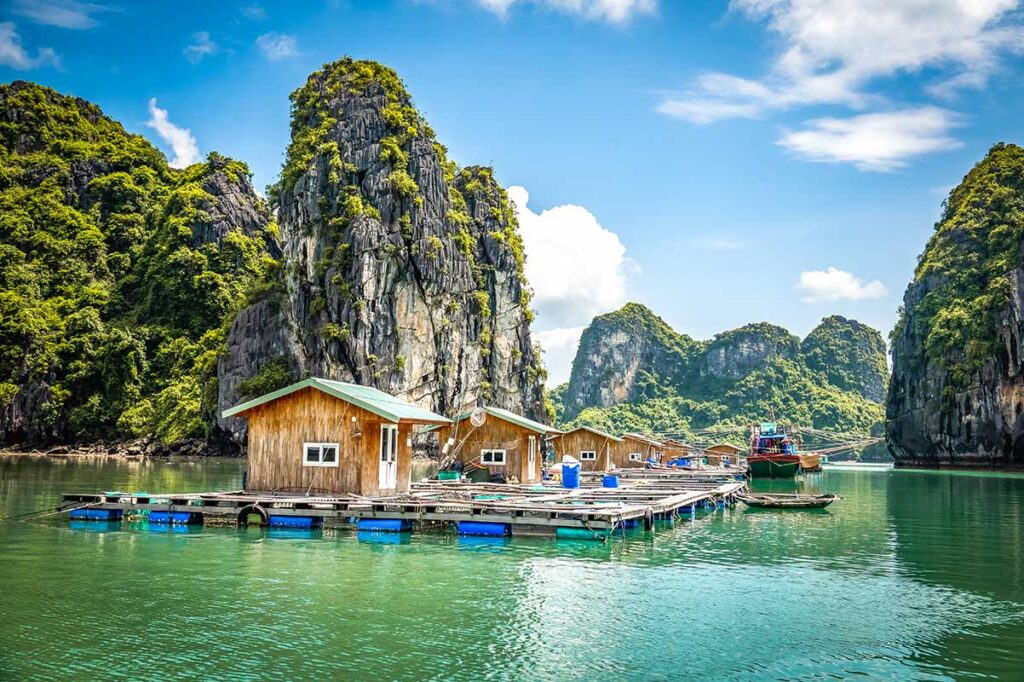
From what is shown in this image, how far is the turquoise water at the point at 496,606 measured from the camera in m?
12.8

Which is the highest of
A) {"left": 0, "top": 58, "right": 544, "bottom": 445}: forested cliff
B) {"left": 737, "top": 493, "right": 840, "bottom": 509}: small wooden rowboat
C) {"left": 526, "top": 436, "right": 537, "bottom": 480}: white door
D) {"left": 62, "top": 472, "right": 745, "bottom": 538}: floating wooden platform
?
{"left": 0, "top": 58, "right": 544, "bottom": 445}: forested cliff

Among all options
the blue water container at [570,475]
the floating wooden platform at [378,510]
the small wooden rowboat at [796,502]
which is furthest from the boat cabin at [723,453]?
the floating wooden platform at [378,510]

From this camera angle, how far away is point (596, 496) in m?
34.5

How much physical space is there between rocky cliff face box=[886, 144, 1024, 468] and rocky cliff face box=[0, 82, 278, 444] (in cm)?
8913

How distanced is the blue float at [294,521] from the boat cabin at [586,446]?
33.5m

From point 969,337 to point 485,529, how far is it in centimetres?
8760

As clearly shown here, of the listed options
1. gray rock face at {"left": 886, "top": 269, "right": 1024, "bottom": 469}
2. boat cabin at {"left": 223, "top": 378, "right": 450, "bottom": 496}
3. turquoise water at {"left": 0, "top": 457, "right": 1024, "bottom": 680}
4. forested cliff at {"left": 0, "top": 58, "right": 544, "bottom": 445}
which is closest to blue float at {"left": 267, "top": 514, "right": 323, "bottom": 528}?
turquoise water at {"left": 0, "top": 457, "right": 1024, "bottom": 680}

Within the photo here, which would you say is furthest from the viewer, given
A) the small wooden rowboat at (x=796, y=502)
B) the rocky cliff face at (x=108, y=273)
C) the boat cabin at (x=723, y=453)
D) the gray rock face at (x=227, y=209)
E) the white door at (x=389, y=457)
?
the gray rock face at (x=227, y=209)

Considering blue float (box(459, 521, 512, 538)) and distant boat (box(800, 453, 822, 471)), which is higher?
blue float (box(459, 521, 512, 538))

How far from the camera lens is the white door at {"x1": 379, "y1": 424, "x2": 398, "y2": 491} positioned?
99.0ft

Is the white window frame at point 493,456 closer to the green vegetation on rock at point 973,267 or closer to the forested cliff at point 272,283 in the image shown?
the forested cliff at point 272,283

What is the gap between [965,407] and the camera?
306 feet

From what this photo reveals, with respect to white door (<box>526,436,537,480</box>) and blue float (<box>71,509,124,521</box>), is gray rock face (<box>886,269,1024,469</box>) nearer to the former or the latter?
white door (<box>526,436,537,480</box>)

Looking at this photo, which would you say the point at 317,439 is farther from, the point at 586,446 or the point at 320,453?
the point at 586,446
